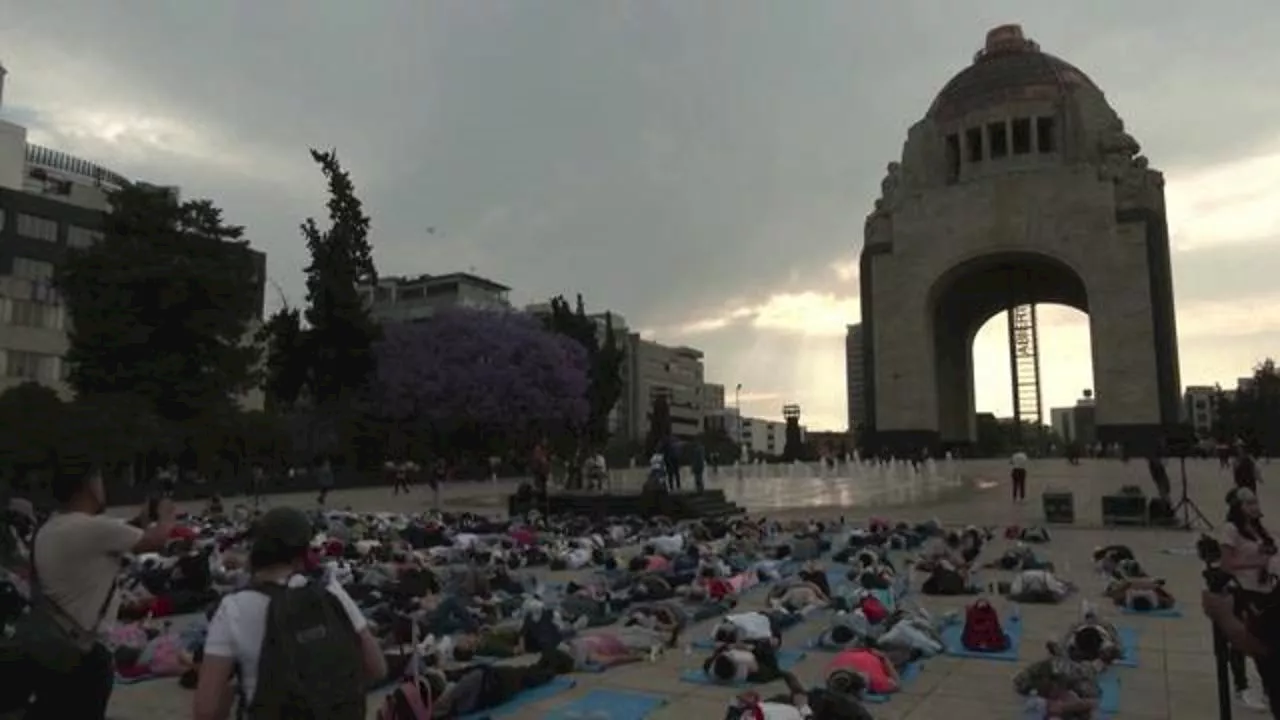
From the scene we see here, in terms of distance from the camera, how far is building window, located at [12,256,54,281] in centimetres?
5206

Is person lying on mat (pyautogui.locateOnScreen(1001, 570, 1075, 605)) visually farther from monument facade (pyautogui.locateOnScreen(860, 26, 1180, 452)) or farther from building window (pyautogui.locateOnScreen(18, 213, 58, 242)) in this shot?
building window (pyautogui.locateOnScreen(18, 213, 58, 242))

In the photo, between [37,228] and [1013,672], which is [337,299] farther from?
[1013,672]

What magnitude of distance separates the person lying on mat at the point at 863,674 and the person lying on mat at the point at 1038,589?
3.93 m

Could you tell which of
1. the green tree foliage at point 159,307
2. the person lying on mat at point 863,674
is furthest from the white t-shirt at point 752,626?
the green tree foliage at point 159,307

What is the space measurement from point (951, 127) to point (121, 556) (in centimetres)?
5880

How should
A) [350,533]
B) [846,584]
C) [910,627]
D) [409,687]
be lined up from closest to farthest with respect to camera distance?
[409,687]
[910,627]
[846,584]
[350,533]

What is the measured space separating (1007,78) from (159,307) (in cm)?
5018

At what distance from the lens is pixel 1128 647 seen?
7684 mm

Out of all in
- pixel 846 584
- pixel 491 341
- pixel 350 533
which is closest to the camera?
pixel 846 584

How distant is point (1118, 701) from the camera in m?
6.18

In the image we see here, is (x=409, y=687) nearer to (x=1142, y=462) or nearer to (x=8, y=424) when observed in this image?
(x=8, y=424)

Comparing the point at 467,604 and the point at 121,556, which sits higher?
the point at 121,556

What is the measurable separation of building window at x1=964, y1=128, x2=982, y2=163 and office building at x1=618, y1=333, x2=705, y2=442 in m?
65.1

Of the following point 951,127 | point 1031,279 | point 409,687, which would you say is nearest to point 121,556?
point 409,687
